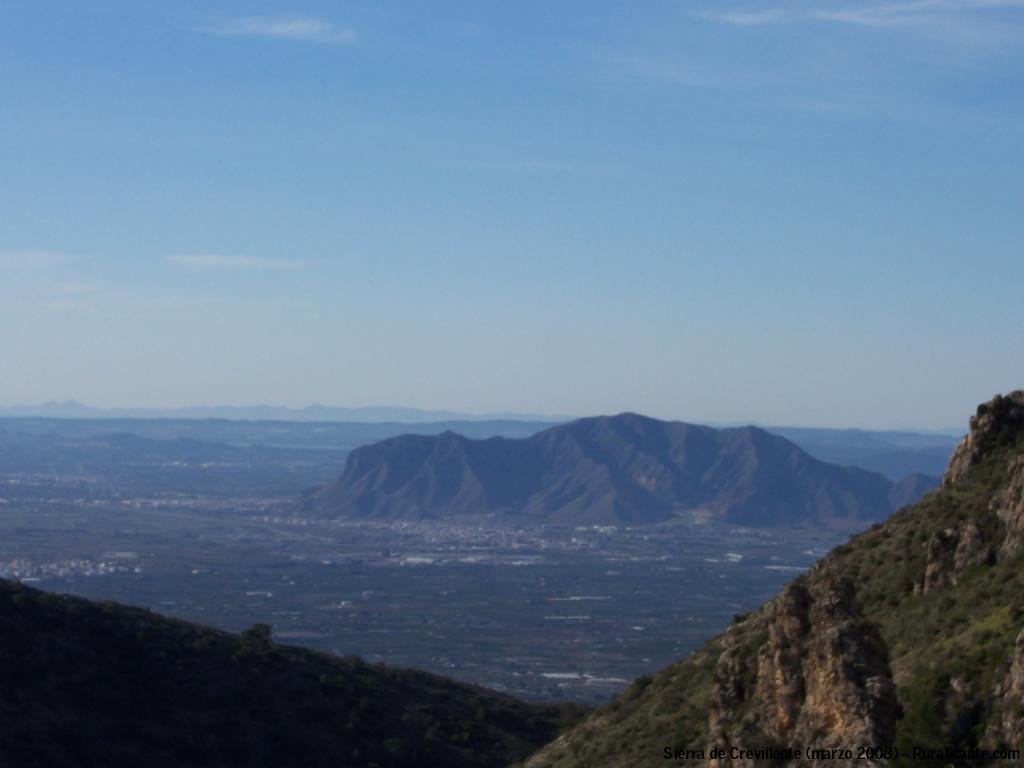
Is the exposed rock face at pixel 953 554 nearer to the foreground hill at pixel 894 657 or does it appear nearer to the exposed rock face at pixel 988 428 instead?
the foreground hill at pixel 894 657

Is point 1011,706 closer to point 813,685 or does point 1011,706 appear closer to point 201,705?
point 813,685

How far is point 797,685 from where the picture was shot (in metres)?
21.6

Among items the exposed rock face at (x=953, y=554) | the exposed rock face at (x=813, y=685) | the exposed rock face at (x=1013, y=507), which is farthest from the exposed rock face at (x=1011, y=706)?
the exposed rock face at (x=953, y=554)

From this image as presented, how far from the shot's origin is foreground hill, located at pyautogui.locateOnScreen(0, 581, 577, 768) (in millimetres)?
44812

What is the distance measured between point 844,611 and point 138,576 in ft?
499

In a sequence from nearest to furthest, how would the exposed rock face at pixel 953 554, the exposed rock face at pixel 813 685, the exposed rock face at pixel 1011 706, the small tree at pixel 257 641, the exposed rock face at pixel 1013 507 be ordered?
the exposed rock face at pixel 1011 706 < the exposed rock face at pixel 813 685 < the exposed rock face at pixel 1013 507 < the exposed rock face at pixel 953 554 < the small tree at pixel 257 641

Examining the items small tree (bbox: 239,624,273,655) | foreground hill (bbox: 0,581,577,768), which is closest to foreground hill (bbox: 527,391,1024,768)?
foreground hill (bbox: 0,581,577,768)

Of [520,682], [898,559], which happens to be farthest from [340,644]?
[898,559]

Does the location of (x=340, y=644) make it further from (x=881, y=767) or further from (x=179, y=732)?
(x=881, y=767)

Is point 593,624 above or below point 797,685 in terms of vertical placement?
below

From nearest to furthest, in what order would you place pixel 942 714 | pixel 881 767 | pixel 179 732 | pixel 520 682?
1. pixel 881 767
2. pixel 942 714
3. pixel 179 732
4. pixel 520 682

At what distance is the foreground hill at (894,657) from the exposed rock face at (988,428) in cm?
4

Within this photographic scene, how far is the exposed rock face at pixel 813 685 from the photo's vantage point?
20.2 meters

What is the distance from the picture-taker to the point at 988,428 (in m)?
33.0
